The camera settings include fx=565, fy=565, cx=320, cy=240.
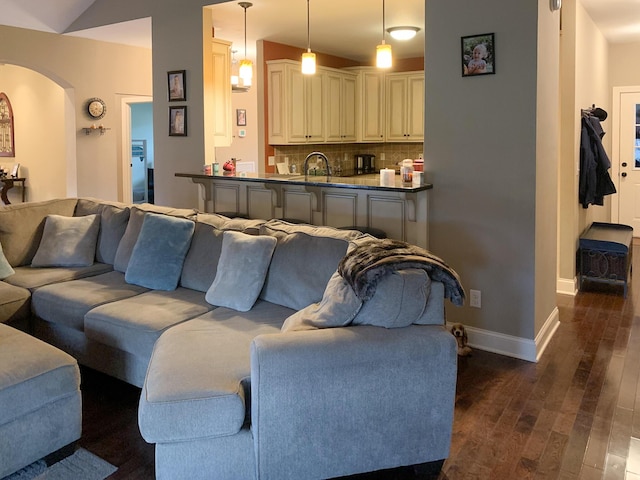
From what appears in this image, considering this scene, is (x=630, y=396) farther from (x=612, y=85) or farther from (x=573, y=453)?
(x=612, y=85)

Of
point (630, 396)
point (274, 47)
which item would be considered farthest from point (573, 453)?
point (274, 47)

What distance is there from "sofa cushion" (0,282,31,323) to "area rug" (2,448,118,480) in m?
1.28

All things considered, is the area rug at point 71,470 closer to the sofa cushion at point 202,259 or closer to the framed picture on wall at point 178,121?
the sofa cushion at point 202,259

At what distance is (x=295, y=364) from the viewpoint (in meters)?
2.08

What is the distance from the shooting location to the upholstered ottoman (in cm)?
228

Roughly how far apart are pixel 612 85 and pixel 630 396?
6.04m

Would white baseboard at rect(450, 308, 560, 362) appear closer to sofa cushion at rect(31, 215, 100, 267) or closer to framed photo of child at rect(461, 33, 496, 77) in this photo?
framed photo of child at rect(461, 33, 496, 77)

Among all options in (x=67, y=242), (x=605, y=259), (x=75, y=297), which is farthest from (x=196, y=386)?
(x=605, y=259)

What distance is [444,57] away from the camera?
12.2 feet

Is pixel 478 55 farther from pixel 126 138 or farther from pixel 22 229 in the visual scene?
pixel 126 138

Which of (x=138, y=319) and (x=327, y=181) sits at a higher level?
(x=327, y=181)

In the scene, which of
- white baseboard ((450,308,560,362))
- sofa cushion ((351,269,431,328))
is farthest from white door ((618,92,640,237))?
sofa cushion ((351,269,431,328))

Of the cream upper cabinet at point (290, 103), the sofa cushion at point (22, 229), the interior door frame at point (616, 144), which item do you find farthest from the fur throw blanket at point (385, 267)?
the interior door frame at point (616, 144)

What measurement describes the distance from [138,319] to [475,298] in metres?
2.19
